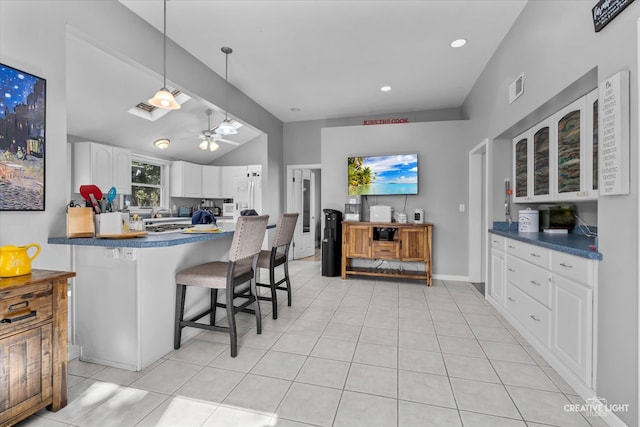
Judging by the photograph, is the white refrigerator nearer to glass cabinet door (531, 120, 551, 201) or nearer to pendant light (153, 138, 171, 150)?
pendant light (153, 138, 171, 150)

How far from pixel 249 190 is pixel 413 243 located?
14.2 ft

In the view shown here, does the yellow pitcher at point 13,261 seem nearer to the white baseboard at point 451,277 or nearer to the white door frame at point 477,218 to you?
the white baseboard at point 451,277

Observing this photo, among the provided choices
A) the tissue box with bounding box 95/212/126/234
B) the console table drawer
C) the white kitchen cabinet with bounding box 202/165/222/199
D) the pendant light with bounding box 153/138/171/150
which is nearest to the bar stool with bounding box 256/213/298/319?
the tissue box with bounding box 95/212/126/234

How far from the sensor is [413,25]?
9.87 ft

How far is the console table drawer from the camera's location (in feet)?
14.6

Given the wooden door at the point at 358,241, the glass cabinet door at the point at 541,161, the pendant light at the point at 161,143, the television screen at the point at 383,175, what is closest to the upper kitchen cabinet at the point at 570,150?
the glass cabinet door at the point at 541,161

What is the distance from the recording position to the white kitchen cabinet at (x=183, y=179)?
6.70 metres

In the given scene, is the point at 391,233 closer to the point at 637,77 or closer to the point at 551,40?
the point at 551,40

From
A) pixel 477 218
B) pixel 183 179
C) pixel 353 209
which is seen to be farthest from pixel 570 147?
pixel 183 179

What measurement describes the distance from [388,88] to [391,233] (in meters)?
2.21

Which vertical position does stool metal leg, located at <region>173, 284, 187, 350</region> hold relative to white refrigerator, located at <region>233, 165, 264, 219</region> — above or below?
below

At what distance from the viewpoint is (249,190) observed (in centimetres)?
724

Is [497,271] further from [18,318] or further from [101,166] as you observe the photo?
[101,166]

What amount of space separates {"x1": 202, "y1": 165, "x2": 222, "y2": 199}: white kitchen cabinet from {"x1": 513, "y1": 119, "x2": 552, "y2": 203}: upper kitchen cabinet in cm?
625
